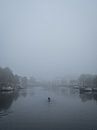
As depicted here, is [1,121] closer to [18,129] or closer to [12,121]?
[12,121]

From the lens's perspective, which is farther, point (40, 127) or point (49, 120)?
point (49, 120)

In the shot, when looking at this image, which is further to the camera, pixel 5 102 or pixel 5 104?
pixel 5 102

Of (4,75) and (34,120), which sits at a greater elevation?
(4,75)

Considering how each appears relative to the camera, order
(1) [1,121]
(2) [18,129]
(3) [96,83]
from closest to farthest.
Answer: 1. (2) [18,129]
2. (1) [1,121]
3. (3) [96,83]

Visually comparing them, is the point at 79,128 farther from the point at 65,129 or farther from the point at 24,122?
the point at 24,122

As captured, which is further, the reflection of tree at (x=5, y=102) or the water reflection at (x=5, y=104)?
the reflection of tree at (x=5, y=102)

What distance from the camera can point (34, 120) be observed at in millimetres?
22375

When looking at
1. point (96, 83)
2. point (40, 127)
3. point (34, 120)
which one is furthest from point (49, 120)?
point (96, 83)

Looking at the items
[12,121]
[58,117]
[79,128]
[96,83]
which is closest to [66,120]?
[58,117]

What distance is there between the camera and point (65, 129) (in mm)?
18969

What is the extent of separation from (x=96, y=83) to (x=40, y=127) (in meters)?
69.5

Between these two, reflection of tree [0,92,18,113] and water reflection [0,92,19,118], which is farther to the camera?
reflection of tree [0,92,18,113]

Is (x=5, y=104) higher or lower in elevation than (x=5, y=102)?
lower

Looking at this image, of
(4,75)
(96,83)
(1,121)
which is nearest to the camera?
(1,121)
